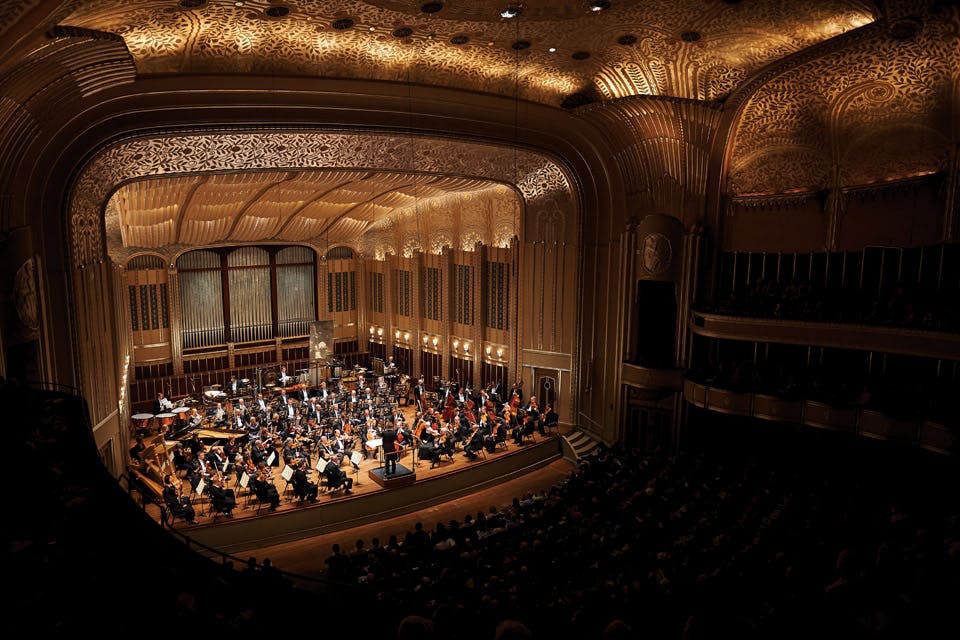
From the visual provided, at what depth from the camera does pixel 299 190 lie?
58.2ft

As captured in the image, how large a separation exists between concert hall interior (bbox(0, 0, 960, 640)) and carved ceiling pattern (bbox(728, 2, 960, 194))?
0.05 metres

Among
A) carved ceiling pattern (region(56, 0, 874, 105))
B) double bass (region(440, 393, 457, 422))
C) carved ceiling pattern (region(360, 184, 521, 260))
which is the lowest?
double bass (region(440, 393, 457, 422))

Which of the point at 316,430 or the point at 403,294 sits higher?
the point at 403,294

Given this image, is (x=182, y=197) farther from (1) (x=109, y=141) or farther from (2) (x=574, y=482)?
(2) (x=574, y=482)

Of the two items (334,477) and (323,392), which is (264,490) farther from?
(323,392)

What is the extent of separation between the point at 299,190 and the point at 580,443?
10.4 metres

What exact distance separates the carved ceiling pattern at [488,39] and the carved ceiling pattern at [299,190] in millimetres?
1526

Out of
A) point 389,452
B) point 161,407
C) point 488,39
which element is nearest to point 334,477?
point 389,452

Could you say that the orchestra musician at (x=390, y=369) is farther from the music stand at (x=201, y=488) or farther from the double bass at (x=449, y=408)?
the music stand at (x=201, y=488)

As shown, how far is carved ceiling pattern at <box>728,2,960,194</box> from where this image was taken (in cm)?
983

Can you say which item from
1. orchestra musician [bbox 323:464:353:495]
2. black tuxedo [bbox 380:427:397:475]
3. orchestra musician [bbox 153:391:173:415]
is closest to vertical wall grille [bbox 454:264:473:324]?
black tuxedo [bbox 380:427:397:475]

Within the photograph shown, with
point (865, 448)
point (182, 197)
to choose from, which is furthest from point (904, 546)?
point (182, 197)

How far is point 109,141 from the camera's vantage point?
10367 millimetres

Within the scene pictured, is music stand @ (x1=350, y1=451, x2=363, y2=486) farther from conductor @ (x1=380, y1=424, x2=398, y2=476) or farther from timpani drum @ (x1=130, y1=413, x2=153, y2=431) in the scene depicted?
timpani drum @ (x1=130, y1=413, x2=153, y2=431)
